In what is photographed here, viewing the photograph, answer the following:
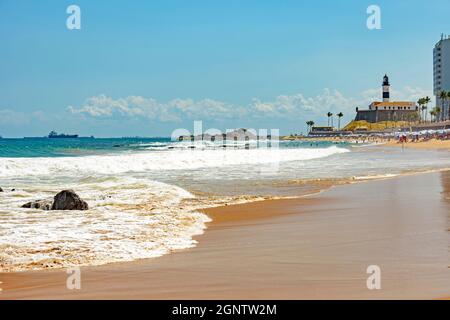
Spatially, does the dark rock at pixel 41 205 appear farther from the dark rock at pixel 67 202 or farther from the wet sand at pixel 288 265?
the wet sand at pixel 288 265

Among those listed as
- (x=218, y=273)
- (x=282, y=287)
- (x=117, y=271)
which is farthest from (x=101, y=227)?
(x=282, y=287)

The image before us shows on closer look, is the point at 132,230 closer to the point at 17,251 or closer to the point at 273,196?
the point at 17,251

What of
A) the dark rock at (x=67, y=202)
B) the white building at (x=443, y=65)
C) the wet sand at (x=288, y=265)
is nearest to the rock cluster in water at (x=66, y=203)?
the dark rock at (x=67, y=202)

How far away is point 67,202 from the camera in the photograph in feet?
39.4

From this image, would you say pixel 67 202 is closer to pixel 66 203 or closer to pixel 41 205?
pixel 66 203

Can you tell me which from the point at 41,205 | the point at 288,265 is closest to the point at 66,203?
the point at 41,205

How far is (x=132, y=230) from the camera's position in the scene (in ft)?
30.5

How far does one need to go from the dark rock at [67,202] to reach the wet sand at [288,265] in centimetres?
352

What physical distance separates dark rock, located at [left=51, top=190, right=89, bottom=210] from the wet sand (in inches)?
138

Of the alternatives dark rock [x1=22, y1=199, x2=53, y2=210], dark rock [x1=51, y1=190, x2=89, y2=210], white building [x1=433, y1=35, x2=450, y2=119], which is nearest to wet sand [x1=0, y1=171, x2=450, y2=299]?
dark rock [x1=51, y1=190, x2=89, y2=210]

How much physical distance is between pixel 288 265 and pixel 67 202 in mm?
7182

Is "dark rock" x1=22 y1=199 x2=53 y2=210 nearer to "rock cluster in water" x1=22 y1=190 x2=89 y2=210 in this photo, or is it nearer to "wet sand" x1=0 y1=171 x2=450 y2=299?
"rock cluster in water" x1=22 y1=190 x2=89 y2=210

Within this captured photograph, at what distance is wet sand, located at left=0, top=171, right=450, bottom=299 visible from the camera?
521 cm

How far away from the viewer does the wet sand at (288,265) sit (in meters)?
5.21
